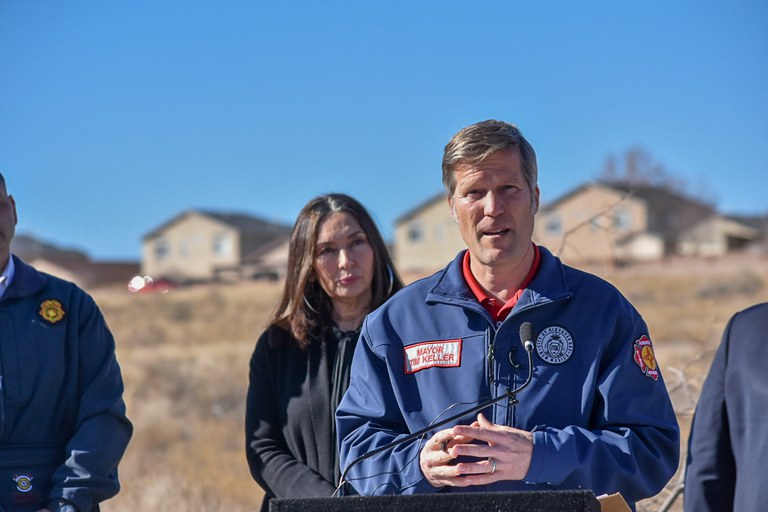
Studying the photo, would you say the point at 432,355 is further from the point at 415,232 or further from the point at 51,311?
the point at 415,232

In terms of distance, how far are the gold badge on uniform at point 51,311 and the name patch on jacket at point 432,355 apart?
165 cm

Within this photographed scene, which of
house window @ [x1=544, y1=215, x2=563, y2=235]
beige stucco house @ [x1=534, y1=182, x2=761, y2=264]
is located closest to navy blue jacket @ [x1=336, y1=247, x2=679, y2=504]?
beige stucco house @ [x1=534, y1=182, x2=761, y2=264]

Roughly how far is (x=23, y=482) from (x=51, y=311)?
2.35 ft

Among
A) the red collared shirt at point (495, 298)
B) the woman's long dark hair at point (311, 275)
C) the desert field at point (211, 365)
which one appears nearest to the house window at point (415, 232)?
the desert field at point (211, 365)

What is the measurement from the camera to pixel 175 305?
120 ft

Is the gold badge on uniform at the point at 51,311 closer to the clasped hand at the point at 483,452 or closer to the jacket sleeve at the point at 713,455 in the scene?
the clasped hand at the point at 483,452

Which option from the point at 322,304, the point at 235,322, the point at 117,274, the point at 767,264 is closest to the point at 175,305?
the point at 235,322

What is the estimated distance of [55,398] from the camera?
13.5 ft

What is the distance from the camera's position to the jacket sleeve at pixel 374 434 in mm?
3193

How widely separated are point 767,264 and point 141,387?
35.6 meters

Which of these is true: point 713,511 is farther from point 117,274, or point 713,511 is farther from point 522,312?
point 117,274

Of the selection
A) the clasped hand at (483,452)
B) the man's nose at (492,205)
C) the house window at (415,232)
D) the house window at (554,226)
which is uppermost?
the house window at (415,232)

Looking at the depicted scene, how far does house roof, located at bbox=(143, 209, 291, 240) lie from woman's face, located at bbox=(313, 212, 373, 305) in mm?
67676

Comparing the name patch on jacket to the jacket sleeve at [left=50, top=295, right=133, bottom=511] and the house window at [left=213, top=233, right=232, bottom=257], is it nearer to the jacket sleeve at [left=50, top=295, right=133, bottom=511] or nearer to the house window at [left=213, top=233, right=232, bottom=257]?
the jacket sleeve at [left=50, top=295, right=133, bottom=511]
